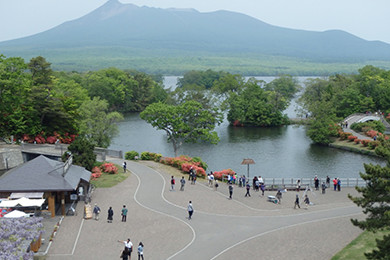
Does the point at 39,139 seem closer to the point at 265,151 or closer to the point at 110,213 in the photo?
the point at 110,213

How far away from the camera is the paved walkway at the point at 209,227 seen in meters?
29.0

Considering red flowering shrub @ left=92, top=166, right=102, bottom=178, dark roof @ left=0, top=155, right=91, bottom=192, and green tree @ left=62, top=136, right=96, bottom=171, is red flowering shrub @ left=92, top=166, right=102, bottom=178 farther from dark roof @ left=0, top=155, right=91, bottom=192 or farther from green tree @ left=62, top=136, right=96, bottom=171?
dark roof @ left=0, top=155, right=91, bottom=192

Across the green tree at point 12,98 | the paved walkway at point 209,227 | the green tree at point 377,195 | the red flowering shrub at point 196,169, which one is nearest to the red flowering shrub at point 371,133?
the paved walkway at point 209,227

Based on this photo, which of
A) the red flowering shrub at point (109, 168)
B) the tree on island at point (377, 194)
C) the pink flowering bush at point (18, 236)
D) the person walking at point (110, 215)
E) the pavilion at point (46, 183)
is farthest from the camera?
the red flowering shrub at point (109, 168)

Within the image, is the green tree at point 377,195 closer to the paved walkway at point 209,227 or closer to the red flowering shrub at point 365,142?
the paved walkway at point 209,227

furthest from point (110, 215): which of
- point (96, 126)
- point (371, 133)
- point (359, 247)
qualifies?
point (371, 133)

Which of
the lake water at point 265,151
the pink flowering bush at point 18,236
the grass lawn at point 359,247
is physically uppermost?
the pink flowering bush at point 18,236

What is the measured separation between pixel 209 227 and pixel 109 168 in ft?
56.5

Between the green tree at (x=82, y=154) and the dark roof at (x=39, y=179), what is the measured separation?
5.11 meters

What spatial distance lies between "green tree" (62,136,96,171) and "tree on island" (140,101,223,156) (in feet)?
58.8

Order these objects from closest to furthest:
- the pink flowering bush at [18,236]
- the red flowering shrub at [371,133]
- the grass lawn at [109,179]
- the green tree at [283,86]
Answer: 1. the pink flowering bush at [18,236]
2. the grass lawn at [109,179]
3. the red flowering shrub at [371,133]
4. the green tree at [283,86]

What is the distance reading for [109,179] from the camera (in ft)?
149

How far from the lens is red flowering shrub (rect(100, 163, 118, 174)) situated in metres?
47.5

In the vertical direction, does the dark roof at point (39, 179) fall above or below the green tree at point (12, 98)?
below
